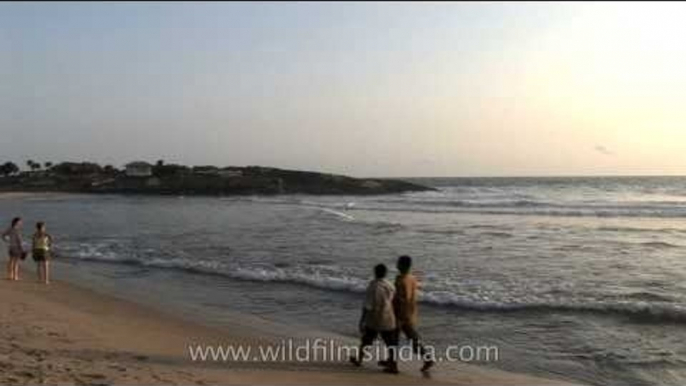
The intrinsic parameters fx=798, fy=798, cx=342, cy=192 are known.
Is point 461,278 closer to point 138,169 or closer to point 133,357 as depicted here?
point 133,357

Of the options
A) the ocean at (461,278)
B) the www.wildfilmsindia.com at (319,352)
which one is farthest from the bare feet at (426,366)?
the ocean at (461,278)

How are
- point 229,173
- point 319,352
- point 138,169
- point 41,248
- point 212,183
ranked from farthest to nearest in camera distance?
point 138,169
point 229,173
point 212,183
point 41,248
point 319,352

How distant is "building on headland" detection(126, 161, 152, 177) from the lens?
100 metres

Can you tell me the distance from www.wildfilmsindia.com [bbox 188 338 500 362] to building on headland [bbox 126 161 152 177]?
297 ft

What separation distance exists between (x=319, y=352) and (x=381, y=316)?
63.0 inches

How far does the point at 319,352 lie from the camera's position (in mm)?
10844

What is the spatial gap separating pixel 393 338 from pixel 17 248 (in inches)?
465

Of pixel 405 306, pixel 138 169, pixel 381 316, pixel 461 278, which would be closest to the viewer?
pixel 381 316

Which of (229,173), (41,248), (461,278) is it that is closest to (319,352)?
(461,278)

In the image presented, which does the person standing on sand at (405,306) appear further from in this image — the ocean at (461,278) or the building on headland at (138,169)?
the building on headland at (138,169)

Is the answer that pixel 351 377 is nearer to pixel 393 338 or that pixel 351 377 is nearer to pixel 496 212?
pixel 393 338

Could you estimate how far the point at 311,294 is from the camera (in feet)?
53.2

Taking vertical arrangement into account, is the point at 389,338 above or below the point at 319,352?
above

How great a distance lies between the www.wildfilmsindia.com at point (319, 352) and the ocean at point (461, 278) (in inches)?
17.0
